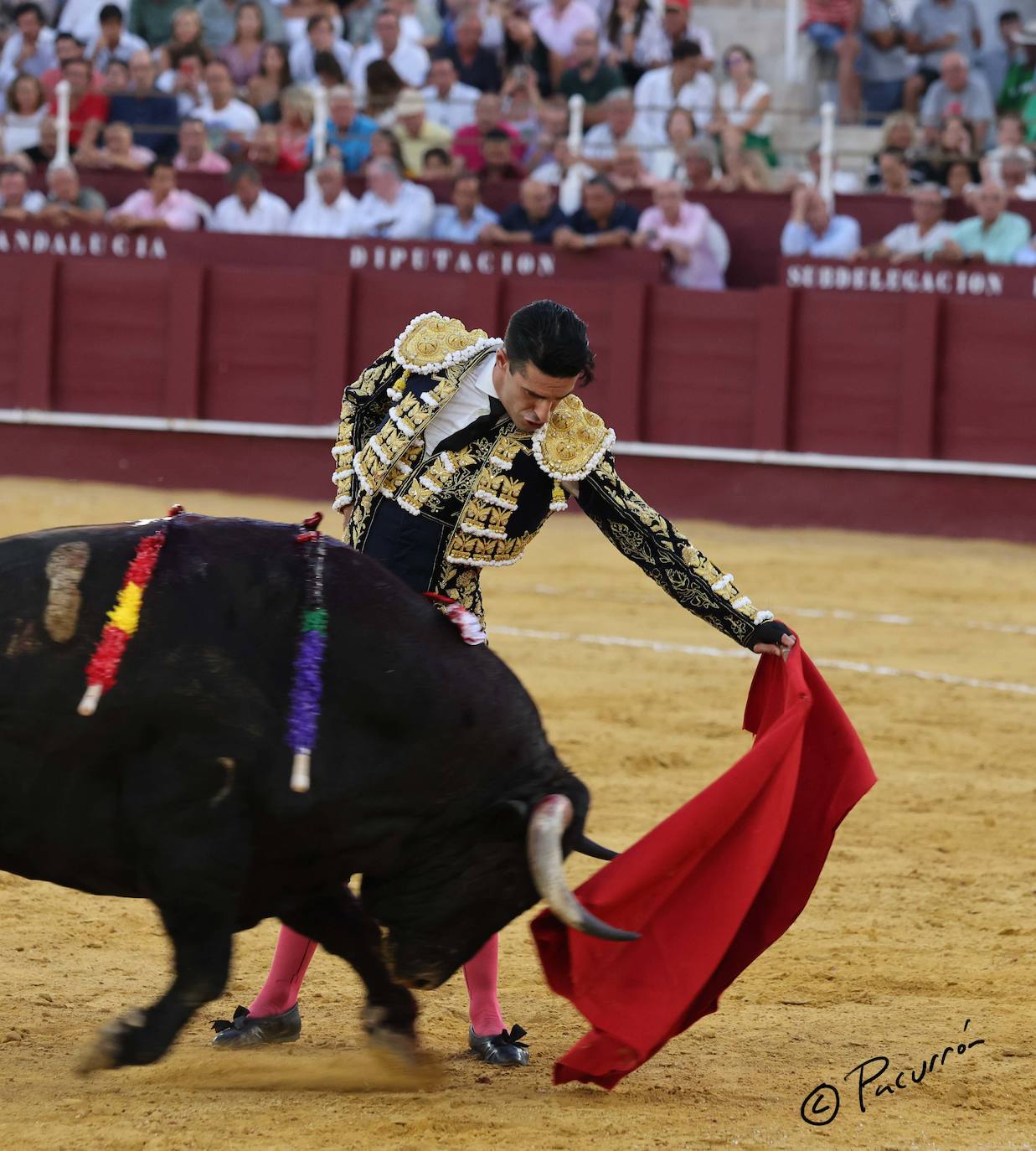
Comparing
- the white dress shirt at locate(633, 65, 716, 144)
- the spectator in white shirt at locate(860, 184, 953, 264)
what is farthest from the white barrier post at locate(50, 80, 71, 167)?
the spectator in white shirt at locate(860, 184, 953, 264)

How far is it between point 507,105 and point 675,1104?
26.2 ft

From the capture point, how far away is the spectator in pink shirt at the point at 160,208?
9.90 meters

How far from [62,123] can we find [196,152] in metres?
0.71

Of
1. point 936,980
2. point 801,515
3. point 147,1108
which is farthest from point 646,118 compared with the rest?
point 147,1108

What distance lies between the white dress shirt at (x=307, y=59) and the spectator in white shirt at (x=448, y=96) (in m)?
0.60

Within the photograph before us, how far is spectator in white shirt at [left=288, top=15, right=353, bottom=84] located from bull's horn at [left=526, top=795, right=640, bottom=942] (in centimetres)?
851

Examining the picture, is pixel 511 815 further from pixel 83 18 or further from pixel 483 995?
pixel 83 18

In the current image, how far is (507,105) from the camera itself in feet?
33.2

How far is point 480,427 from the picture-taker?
9.72 feet

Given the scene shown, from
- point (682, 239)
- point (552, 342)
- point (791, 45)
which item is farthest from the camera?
point (791, 45)

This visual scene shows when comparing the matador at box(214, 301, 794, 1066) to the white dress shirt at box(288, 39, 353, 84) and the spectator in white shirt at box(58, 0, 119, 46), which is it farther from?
the spectator in white shirt at box(58, 0, 119, 46)

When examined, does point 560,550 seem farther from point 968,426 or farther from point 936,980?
point 936,980

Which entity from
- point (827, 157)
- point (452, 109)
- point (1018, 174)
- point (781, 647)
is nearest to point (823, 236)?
point (827, 157)

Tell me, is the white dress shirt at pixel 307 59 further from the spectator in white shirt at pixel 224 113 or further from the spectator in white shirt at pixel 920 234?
the spectator in white shirt at pixel 920 234
